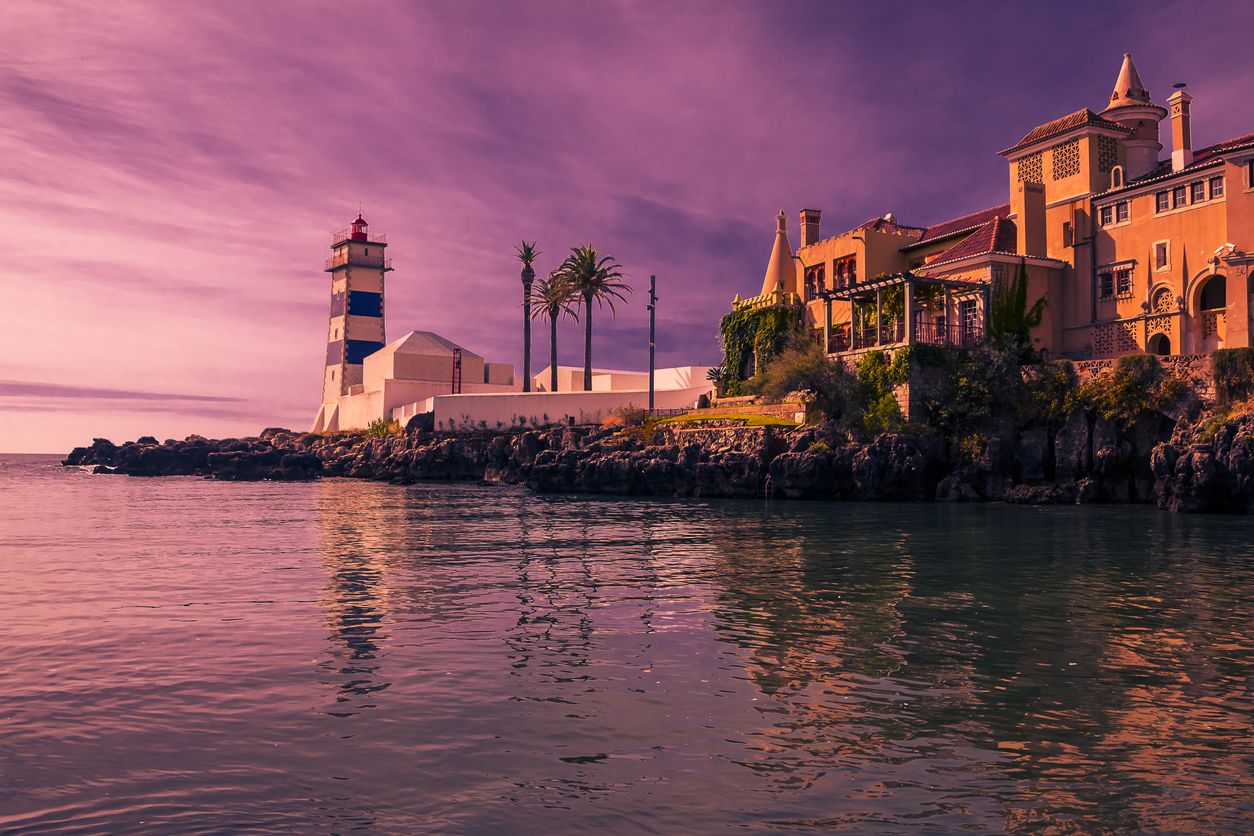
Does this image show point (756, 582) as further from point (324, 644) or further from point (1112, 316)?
point (1112, 316)

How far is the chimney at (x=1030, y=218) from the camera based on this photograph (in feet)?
157

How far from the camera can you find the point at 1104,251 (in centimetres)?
4578

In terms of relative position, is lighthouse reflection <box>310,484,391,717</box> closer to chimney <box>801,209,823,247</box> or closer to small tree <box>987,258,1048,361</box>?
small tree <box>987,258,1048,361</box>

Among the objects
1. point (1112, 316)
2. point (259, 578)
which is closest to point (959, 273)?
point (1112, 316)

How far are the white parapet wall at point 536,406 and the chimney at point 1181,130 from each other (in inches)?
1320

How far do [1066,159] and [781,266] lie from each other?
67.4 ft

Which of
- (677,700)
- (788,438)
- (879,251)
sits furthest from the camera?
(879,251)

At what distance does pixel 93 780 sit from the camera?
22.9ft

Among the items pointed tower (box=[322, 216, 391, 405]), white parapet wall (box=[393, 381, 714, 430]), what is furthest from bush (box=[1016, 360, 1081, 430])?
pointed tower (box=[322, 216, 391, 405])

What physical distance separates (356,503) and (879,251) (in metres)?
36.3

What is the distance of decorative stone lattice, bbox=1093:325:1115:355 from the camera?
45406 millimetres

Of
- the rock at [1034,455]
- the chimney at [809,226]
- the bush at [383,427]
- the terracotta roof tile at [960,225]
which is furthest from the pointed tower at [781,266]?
the bush at [383,427]

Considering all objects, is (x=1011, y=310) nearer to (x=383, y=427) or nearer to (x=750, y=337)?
(x=750, y=337)

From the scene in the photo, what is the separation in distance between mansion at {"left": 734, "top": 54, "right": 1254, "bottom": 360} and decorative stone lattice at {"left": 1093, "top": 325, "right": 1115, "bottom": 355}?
0.05m
